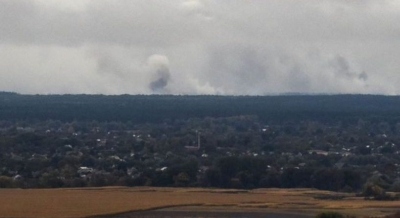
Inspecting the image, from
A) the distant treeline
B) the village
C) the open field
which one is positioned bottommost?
the open field

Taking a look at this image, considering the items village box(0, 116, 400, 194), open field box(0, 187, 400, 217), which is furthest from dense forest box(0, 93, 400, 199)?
open field box(0, 187, 400, 217)

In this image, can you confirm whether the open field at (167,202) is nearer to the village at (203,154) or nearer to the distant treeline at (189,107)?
the village at (203,154)

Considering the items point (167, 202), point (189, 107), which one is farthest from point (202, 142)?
point (189, 107)

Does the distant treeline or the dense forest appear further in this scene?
the distant treeline

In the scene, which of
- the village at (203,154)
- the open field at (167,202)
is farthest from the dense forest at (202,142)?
the open field at (167,202)

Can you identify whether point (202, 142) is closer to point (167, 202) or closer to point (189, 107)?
point (167, 202)

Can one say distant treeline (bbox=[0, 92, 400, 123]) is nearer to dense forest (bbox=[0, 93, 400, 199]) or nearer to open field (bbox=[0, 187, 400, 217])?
dense forest (bbox=[0, 93, 400, 199])

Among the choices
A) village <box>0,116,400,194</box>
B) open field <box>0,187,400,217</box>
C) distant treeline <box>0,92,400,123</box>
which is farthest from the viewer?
distant treeline <box>0,92,400,123</box>
